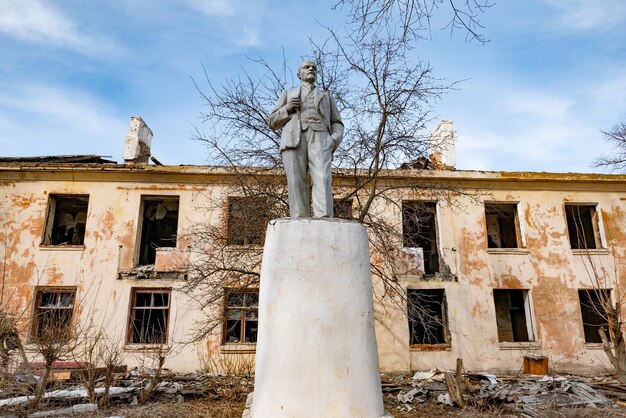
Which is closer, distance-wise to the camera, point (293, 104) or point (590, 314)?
point (293, 104)

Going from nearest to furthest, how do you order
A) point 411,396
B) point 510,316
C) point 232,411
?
point 232,411 < point 411,396 < point 510,316

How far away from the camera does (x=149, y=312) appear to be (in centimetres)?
1350

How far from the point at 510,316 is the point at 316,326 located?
13841mm

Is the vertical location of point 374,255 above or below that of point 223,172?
below

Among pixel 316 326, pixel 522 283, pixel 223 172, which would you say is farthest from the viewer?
pixel 522 283

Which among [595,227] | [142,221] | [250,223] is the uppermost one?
[142,221]

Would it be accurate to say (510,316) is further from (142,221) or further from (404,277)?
(142,221)

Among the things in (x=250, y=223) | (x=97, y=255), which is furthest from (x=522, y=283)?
(x=97, y=255)

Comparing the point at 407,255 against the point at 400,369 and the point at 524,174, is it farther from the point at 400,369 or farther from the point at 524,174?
the point at 524,174

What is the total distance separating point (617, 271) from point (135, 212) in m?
15.6

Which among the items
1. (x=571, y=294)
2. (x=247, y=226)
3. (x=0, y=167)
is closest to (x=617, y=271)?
(x=571, y=294)

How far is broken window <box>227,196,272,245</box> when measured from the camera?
1055 cm

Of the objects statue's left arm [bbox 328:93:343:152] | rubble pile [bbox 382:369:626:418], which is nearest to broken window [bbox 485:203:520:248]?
rubble pile [bbox 382:369:626:418]

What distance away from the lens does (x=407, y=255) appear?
14.2 meters
